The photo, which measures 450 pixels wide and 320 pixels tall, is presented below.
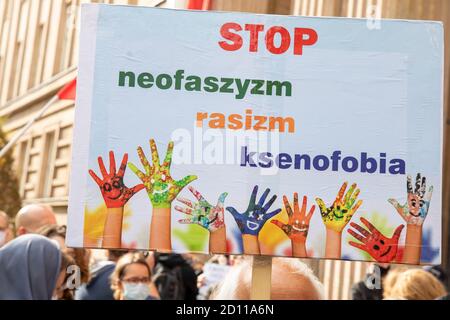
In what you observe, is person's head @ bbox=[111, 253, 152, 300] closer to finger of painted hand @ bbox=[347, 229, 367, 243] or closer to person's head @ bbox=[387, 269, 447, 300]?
person's head @ bbox=[387, 269, 447, 300]

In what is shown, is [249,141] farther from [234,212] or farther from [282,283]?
[282,283]

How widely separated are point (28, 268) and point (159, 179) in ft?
1.95

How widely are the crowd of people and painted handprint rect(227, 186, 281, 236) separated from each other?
18 cm

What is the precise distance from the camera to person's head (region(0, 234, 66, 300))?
451 centimetres

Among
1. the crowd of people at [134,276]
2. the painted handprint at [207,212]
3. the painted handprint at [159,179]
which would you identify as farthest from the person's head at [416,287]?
the painted handprint at [159,179]

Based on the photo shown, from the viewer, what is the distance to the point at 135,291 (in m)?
6.89

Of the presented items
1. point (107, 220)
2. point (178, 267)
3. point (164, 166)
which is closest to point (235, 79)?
point (164, 166)

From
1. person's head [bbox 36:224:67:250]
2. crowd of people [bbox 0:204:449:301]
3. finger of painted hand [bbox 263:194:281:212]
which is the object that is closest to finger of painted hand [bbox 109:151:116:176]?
crowd of people [bbox 0:204:449:301]

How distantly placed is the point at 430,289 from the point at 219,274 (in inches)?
123

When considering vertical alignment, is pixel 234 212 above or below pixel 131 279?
above

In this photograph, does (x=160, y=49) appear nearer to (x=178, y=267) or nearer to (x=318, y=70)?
(x=318, y=70)

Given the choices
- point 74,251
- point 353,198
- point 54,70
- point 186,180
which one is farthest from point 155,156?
point 54,70
